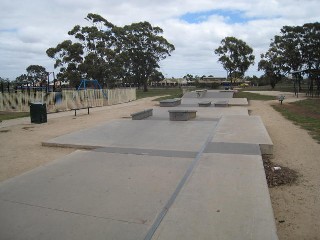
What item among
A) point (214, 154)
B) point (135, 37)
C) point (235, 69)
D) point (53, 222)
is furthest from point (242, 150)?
point (235, 69)

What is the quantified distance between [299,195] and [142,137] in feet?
14.8

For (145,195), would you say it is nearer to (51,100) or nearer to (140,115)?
(140,115)

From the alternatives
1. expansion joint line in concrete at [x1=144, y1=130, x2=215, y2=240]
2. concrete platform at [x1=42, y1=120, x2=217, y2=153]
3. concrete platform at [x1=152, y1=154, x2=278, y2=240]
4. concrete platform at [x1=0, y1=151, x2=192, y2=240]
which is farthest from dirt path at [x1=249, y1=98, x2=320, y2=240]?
concrete platform at [x1=42, y1=120, x2=217, y2=153]

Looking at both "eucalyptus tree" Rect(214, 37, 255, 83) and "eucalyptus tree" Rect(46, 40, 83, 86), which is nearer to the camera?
"eucalyptus tree" Rect(46, 40, 83, 86)

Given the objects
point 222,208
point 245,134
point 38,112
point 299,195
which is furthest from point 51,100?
point 222,208

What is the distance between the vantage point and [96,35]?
36969 millimetres

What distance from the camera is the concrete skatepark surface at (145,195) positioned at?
3.18 meters

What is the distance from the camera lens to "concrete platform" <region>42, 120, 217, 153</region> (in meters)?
7.21

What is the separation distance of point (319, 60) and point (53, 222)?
44.0 meters

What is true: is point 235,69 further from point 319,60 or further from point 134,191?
point 134,191

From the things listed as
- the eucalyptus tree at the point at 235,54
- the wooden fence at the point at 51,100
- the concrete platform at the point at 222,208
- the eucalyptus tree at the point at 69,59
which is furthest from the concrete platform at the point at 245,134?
the eucalyptus tree at the point at 235,54

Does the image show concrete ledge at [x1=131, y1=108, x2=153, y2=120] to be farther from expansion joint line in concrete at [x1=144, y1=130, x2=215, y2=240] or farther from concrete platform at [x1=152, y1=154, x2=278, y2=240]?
concrete platform at [x1=152, y1=154, x2=278, y2=240]

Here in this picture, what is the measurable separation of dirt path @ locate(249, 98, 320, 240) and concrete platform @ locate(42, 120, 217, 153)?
1.98 m

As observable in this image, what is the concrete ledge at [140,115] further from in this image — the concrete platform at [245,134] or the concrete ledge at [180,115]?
the concrete platform at [245,134]
